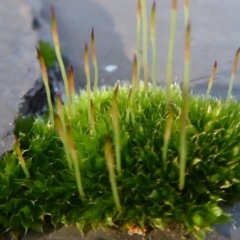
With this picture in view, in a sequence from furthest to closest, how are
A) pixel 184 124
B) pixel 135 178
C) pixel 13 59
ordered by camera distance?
pixel 13 59, pixel 135 178, pixel 184 124

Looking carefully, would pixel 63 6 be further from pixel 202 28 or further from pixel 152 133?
pixel 152 133

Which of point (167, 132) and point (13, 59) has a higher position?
point (13, 59)

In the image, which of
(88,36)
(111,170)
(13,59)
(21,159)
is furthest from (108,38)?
(111,170)

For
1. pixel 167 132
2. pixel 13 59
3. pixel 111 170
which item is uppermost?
pixel 13 59

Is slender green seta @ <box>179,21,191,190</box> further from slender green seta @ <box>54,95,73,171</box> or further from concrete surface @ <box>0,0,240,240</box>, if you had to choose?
concrete surface @ <box>0,0,240,240</box>

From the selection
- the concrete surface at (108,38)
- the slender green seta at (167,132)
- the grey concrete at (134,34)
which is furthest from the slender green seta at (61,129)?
the grey concrete at (134,34)

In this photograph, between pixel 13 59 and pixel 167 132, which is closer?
pixel 167 132

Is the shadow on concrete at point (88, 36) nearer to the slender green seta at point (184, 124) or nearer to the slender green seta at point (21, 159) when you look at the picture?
the slender green seta at point (21, 159)

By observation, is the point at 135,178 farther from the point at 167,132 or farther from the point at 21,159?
the point at 21,159

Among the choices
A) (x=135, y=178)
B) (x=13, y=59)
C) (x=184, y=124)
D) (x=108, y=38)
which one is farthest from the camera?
(x=108, y=38)
